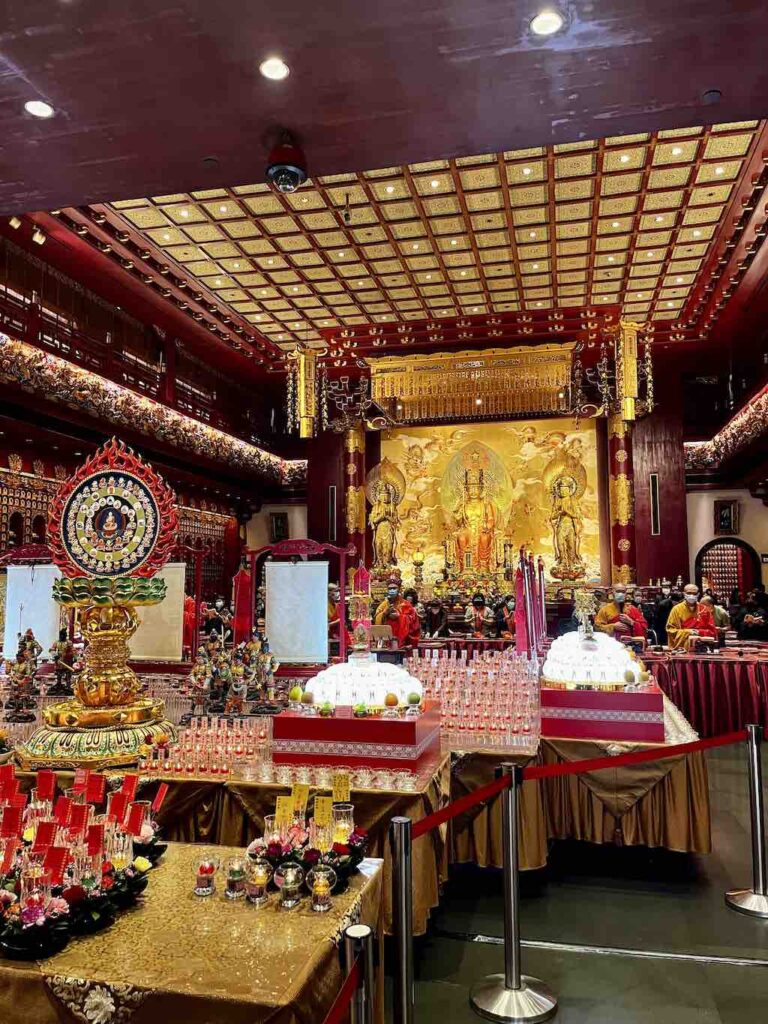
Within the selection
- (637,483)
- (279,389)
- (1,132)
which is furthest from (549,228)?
(279,389)

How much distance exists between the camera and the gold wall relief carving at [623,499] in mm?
14227

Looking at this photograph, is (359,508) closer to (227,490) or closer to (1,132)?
(227,490)

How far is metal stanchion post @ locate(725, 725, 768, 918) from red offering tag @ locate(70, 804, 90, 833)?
2.86 metres

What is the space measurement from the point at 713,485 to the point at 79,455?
491 inches

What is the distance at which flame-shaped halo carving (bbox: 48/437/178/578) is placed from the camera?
340cm

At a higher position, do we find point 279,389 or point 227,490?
point 279,389

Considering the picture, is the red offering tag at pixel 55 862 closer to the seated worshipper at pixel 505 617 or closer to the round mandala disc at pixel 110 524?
the round mandala disc at pixel 110 524

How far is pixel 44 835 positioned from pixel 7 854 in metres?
0.10

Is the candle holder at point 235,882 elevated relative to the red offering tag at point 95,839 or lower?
lower

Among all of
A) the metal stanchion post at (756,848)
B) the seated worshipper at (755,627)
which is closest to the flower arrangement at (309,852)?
the metal stanchion post at (756,848)

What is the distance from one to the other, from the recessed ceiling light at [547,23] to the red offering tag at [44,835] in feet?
10.7

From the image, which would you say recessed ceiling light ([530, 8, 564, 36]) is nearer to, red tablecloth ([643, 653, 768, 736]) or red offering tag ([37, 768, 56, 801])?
red offering tag ([37, 768, 56, 801])

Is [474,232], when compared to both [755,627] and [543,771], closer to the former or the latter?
[755,627]

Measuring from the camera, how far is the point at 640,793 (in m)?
3.69
